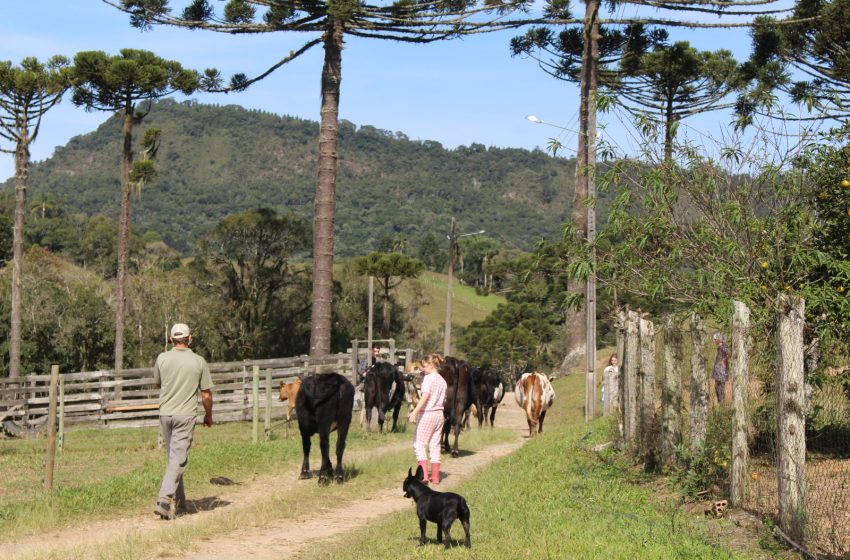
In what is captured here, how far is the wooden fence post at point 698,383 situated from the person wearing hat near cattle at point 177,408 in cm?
503

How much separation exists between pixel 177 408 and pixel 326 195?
664 inches

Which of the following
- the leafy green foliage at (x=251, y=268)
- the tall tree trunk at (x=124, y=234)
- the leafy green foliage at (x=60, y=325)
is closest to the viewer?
the tall tree trunk at (x=124, y=234)

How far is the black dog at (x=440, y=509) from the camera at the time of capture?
27.7 feet

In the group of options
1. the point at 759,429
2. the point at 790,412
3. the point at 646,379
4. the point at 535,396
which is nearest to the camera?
the point at 790,412

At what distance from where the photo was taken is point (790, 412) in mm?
7828

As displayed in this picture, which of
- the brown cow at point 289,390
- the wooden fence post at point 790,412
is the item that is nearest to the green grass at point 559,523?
the wooden fence post at point 790,412

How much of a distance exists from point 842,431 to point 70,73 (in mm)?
29928

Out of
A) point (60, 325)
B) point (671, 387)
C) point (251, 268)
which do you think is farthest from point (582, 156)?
point (60, 325)

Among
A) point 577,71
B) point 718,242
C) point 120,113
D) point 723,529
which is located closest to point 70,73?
point 120,113

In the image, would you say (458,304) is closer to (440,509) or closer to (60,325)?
(60,325)

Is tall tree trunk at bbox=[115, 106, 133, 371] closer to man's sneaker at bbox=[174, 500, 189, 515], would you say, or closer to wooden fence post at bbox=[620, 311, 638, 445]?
man's sneaker at bbox=[174, 500, 189, 515]

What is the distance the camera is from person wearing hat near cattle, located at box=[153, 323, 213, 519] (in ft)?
35.6

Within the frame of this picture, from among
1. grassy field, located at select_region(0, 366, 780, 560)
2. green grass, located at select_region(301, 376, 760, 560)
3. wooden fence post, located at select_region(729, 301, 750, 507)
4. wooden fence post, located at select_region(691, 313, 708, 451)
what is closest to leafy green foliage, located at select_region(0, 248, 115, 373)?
grassy field, located at select_region(0, 366, 780, 560)

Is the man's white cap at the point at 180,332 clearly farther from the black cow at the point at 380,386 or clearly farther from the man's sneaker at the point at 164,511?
the black cow at the point at 380,386
